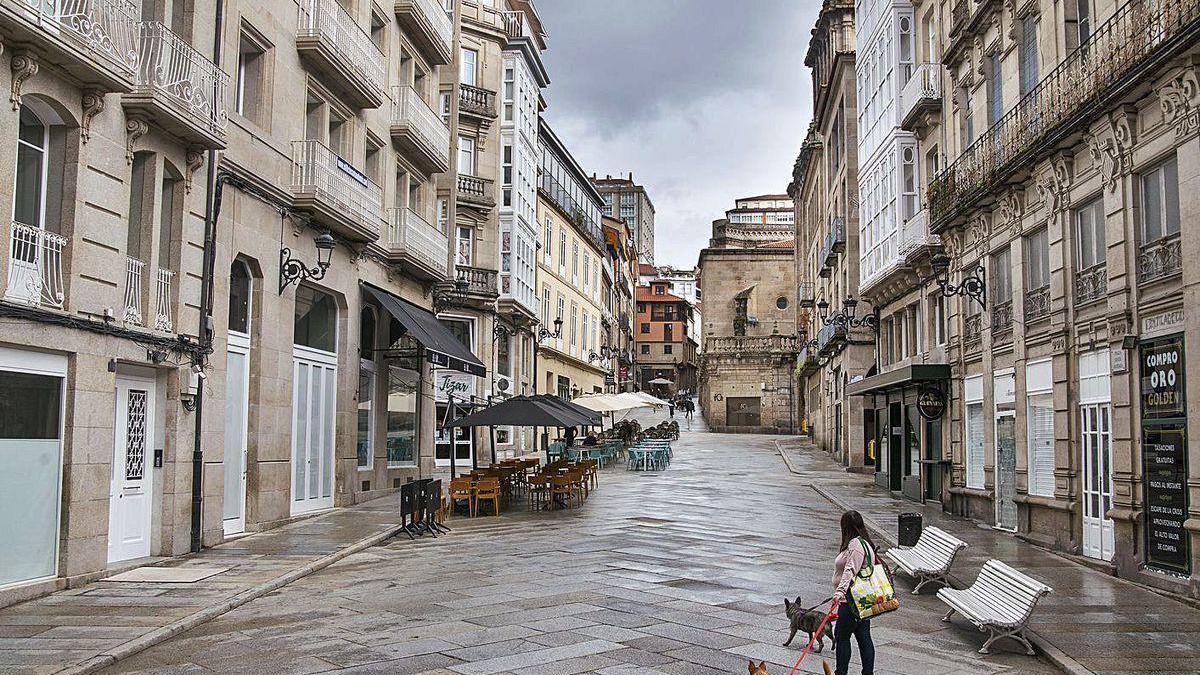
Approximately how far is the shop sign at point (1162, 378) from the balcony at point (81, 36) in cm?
1312

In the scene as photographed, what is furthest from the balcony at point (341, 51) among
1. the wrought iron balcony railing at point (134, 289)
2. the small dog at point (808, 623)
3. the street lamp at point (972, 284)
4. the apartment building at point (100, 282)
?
the small dog at point (808, 623)

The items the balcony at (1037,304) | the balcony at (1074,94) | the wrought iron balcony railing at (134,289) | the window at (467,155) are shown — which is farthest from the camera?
the window at (467,155)

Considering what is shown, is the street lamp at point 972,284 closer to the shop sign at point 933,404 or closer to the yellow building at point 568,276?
the shop sign at point 933,404

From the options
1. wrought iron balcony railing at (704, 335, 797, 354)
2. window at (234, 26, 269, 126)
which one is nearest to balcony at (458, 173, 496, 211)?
window at (234, 26, 269, 126)

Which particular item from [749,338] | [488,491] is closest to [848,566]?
[488,491]

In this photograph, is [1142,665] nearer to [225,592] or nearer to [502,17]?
[225,592]

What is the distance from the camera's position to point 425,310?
2716 cm

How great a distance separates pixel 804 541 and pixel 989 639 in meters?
7.57

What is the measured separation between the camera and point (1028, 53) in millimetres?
17422

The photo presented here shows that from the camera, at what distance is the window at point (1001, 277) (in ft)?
60.7

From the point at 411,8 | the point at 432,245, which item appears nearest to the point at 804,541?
the point at 432,245

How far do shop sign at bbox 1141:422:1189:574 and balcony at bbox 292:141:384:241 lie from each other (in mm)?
14254

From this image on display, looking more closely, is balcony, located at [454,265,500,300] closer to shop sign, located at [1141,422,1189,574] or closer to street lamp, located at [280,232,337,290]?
street lamp, located at [280,232,337,290]

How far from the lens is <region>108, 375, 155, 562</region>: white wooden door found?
1298cm
